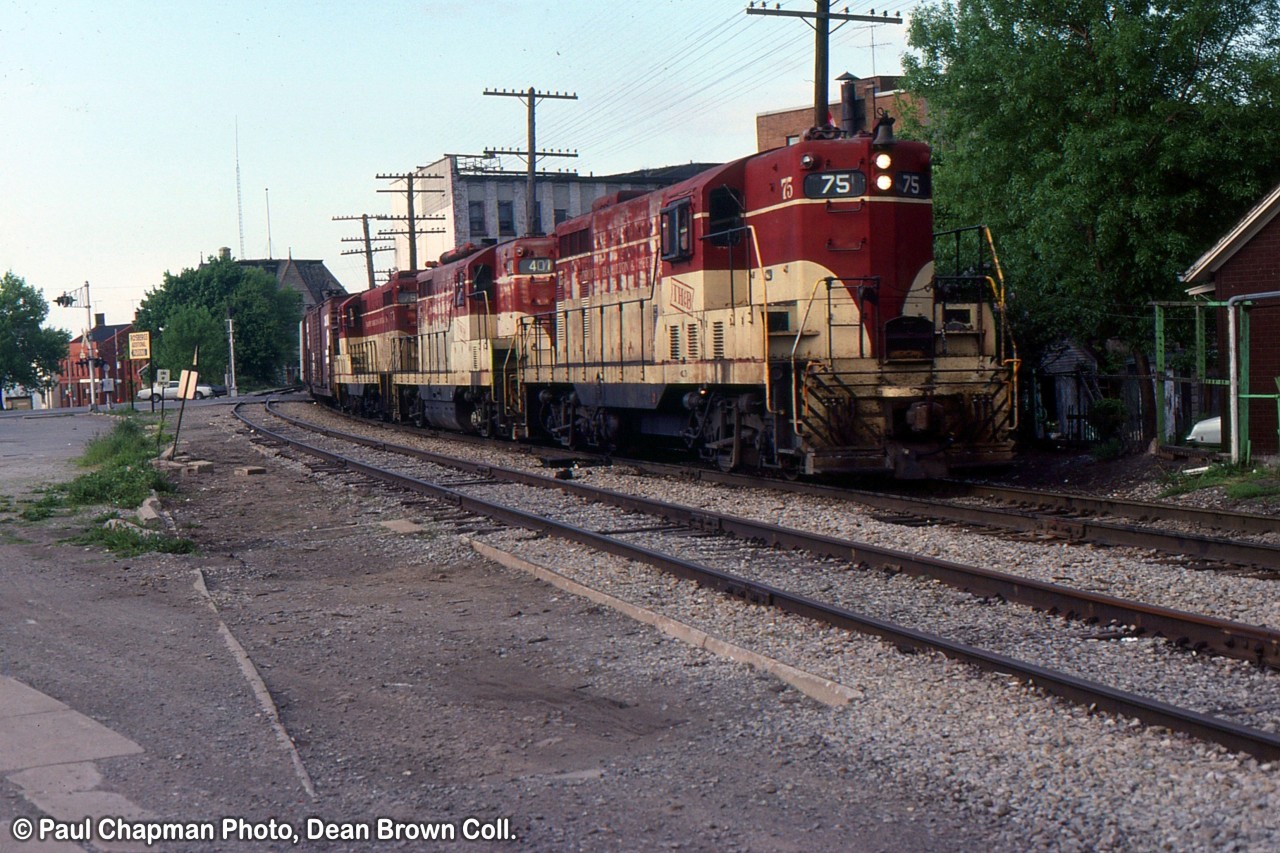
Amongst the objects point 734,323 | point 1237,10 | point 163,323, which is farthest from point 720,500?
point 163,323

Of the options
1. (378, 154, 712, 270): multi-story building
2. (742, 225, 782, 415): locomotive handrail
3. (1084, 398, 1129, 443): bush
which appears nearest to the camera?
(742, 225, 782, 415): locomotive handrail

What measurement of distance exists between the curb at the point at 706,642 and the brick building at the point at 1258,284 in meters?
10.6

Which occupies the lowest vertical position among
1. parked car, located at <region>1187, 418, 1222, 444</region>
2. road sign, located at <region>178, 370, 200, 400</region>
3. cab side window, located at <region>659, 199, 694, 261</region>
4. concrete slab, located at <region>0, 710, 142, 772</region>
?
concrete slab, located at <region>0, 710, 142, 772</region>

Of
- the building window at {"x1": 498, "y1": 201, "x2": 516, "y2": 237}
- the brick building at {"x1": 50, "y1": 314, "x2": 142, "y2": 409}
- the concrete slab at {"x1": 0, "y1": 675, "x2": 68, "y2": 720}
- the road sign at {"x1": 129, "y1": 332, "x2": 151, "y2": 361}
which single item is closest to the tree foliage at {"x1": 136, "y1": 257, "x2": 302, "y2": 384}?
the brick building at {"x1": 50, "y1": 314, "x2": 142, "y2": 409}

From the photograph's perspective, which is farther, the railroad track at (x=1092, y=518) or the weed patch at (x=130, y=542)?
the weed patch at (x=130, y=542)

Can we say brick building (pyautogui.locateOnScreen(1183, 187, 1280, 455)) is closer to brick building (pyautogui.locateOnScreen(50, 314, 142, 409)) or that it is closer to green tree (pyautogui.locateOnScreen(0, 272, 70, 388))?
brick building (pyautogui.locateOnScreen(50, 314, 142, 409))

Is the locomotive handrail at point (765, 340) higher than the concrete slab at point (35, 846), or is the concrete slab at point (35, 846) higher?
the locomotive handrail at point (765, 340)

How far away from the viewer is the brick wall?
1548 centimetres

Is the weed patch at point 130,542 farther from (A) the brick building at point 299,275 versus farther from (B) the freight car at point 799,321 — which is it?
(A) the brick building at point 299,275

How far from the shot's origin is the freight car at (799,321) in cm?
1269

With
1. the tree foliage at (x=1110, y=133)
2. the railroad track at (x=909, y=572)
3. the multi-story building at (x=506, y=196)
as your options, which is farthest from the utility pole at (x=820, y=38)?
the multi-story building at (x=506, y=196)

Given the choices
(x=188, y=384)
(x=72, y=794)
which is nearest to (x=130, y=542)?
(x=72, y=794)

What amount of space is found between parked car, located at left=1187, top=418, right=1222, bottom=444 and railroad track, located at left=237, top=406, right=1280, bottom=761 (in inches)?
302

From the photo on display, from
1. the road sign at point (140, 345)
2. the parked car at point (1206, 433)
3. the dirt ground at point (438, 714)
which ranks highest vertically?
the road sign at point (140, 345)
